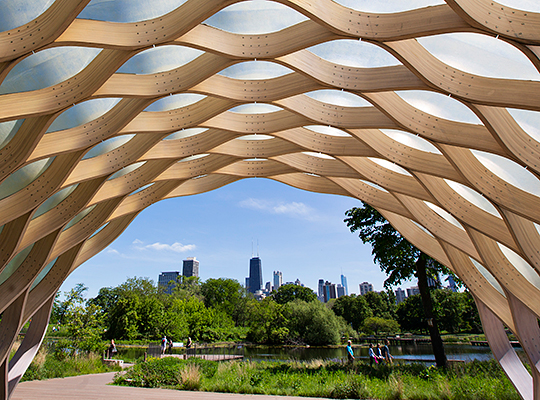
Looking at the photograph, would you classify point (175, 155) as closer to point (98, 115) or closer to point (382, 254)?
point (98, 115)

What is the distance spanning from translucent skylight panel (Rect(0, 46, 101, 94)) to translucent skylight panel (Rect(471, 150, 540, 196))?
11.5 meters

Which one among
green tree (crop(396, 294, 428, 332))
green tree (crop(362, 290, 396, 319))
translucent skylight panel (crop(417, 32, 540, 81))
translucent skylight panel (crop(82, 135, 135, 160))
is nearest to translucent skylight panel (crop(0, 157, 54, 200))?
translucent skylight panel (crop(82, 135, 135, 160))

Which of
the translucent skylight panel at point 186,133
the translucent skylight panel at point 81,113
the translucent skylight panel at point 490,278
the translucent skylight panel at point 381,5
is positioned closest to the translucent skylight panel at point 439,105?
the translucent skylight panel at point 381,5

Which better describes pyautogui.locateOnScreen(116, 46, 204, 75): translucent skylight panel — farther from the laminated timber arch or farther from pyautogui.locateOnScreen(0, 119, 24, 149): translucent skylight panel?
pyautogui.locateOnScreen(0, 119, 24, 149): translucent skylight panel

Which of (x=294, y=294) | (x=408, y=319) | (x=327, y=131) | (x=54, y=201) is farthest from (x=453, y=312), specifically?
(x=54, y=201)

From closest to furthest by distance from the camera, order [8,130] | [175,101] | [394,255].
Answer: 1. [8,130]
2. [175,101]
3. [394,255]

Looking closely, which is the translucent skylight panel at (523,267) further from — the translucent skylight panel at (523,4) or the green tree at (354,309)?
the green tree at (354,309)

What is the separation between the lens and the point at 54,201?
14.4 m

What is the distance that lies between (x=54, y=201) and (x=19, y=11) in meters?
9.17

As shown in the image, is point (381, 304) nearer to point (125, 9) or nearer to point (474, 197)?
point (474, 197)

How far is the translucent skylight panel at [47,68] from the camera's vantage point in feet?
27.7

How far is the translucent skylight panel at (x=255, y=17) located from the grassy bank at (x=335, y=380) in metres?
16.6

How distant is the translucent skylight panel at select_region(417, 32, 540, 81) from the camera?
770 centimetres

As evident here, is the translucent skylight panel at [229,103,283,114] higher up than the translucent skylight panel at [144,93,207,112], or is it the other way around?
the translucent skylight panel at [229,103,283,114]
